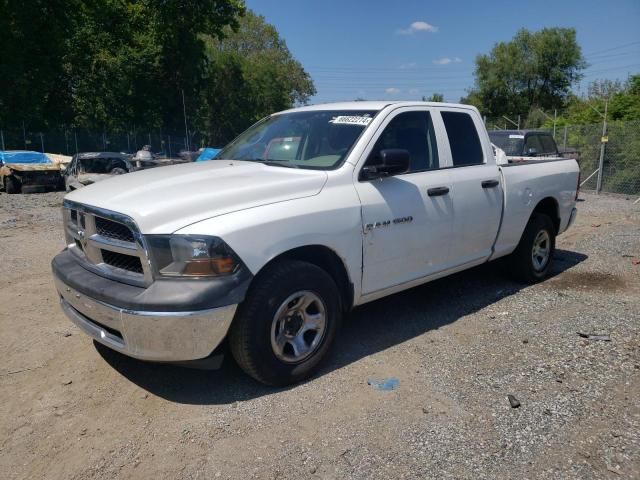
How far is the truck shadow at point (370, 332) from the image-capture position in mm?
3547

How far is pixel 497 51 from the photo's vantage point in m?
49.9

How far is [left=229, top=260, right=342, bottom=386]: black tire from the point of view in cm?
321

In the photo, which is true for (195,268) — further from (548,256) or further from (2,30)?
(2,30)

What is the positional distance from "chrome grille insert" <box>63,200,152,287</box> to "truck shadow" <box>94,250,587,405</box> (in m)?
0.86

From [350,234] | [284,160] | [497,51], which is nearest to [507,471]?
[350,234]

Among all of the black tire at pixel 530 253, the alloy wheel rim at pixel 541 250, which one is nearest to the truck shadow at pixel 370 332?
the black tire at pixel 530 253

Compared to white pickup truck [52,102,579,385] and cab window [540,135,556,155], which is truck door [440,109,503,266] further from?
cab window [540,135,556,155]

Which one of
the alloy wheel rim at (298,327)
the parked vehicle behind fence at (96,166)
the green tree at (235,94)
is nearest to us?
the alloy wheel rim at (298,327)

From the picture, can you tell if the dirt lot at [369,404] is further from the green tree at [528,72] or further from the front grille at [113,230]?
the green tree at [528,72]

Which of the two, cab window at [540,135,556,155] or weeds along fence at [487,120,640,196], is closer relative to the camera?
cab window at [540,135,556,155]

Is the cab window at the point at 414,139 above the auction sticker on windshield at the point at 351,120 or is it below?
below

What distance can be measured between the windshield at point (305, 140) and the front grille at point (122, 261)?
4.63 ft

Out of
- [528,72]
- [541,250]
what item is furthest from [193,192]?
[528,72]

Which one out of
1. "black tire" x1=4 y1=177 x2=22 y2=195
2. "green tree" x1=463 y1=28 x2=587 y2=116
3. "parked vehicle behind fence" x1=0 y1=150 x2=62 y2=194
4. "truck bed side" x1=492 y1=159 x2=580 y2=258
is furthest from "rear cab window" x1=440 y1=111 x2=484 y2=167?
"green tree" x1=463 y1=28 x2=587 y2=116
